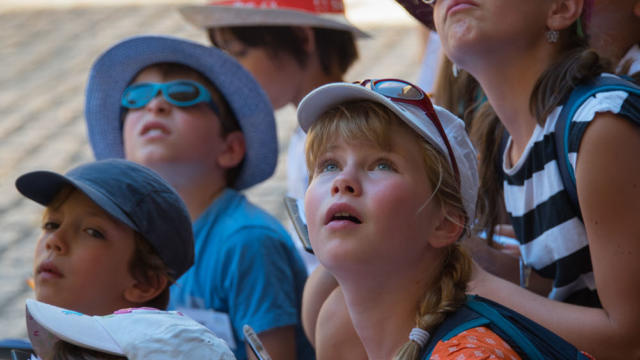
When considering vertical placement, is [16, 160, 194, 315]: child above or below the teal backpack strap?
above

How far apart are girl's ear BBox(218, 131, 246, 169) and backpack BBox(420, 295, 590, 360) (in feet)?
5.20

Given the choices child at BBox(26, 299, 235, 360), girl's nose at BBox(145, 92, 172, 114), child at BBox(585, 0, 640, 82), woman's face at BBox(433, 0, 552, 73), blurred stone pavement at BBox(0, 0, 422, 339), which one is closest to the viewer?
child at BBox(26, 299, 235, 360)

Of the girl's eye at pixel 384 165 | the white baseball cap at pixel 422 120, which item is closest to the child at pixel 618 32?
the white baseball cap at pixel 422 120

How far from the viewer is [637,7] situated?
7.95ft

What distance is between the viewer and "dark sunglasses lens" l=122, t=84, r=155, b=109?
3.10 metres

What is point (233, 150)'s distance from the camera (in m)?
3.24

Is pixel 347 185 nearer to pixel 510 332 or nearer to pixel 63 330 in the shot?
pixel 510 332

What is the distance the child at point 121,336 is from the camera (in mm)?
1628

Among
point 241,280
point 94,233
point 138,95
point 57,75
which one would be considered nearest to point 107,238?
point 94,233

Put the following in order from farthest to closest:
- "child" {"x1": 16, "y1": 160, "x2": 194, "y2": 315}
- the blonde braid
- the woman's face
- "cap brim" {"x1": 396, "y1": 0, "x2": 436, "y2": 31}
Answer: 1. "cap brim" {"x1": 396, "y1": 0, "x2": 436, "y2": 31}
2. "child" {"x1": 16, "y1": 160, "x2": 194, "y2": 315}
3. the woman's face
4. the blonde braid

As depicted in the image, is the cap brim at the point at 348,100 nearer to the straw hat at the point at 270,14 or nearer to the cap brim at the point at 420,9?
the cap brim at the point at 420,9

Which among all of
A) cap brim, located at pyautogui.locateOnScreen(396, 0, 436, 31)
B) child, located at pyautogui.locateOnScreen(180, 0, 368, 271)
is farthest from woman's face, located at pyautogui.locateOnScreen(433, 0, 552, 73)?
child, located at pyautogui.locateOnScreen(180, 0, 368, 271)

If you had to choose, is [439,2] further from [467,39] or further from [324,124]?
[324,124]

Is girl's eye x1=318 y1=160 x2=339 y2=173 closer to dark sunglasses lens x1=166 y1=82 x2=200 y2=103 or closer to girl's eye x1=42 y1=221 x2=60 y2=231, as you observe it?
girl's eye x1=42 y1=221 x2=60 y2=231
